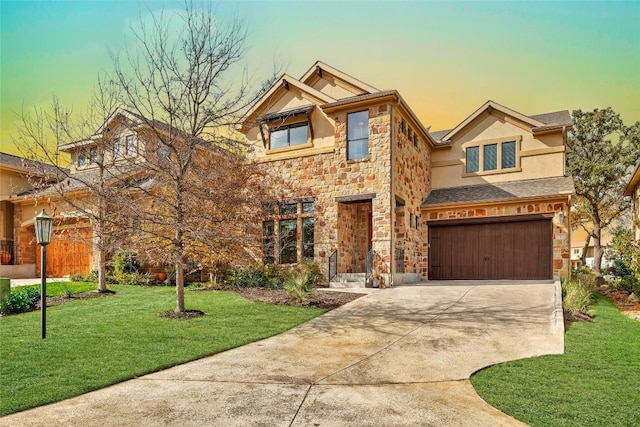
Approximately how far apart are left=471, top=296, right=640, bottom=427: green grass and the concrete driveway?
10.8 inches

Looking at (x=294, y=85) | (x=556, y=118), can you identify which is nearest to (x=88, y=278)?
(x=294, y=85)

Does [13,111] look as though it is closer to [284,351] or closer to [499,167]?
[284,351]

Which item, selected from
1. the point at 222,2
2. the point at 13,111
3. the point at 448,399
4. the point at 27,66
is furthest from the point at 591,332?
the point at 13,111

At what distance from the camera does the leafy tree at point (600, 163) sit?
24078mm

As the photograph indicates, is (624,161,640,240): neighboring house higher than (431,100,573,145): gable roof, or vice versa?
(431,100,573,145): gable roof

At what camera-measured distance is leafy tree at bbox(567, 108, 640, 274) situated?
948 inches

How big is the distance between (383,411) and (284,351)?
3.03 meters

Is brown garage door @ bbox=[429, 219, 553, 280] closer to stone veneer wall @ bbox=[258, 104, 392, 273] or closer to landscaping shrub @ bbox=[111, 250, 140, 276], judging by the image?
stone veneer wall @ bbox=[258, 104, 392, 273]

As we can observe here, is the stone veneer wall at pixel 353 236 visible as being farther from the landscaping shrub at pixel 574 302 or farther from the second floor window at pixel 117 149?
the second floor window at pixel 117 149

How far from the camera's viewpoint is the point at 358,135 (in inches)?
639

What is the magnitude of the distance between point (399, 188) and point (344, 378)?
35.9ft

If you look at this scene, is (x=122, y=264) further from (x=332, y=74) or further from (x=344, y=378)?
(x=344, y=378)

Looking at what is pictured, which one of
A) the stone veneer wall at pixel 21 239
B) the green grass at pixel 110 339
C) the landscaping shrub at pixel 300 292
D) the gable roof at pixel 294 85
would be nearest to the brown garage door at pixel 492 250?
the gable roof at pixel 294 85

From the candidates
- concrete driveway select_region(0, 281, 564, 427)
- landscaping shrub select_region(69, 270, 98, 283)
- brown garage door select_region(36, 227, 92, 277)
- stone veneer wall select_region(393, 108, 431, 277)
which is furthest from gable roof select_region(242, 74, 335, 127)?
brown garage door select_region(36, 227, 92, 277)
